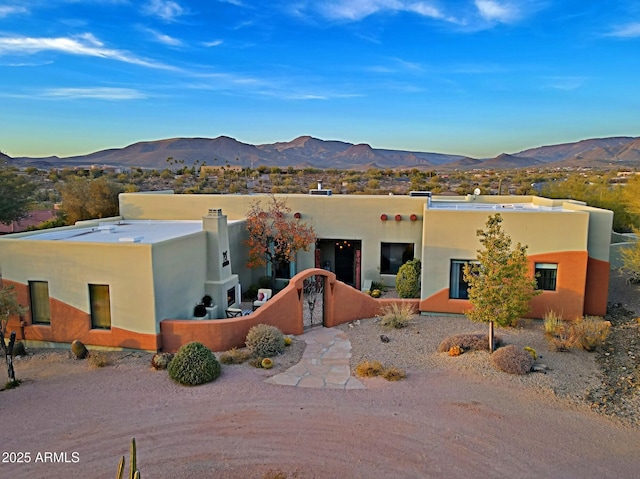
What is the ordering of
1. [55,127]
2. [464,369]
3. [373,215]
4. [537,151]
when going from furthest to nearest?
[537,151] < [55,127] < [373,215] < [464,369]

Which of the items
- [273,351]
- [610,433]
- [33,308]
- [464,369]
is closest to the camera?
[610,433]

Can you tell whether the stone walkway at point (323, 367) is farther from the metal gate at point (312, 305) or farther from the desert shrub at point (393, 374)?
the metal gate at point (312, 305)

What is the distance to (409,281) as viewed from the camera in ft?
58.1

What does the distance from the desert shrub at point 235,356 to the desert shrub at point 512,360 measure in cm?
680

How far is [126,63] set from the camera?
3266 cm

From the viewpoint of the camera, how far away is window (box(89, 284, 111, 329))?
1326cm

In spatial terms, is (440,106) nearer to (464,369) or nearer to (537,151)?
(464,369)

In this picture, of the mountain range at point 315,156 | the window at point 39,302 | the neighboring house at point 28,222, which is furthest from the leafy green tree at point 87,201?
the mountain range at point 315,156

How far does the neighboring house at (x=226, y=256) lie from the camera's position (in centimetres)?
1305

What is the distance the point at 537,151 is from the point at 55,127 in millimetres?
139621

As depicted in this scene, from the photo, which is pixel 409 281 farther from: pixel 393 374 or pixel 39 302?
pixel 39 302

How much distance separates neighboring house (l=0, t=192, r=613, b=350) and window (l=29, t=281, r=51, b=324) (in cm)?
3

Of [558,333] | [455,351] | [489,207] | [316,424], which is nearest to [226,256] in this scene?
[455,351]

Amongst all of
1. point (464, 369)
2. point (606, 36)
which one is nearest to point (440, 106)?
point (606, 36)
